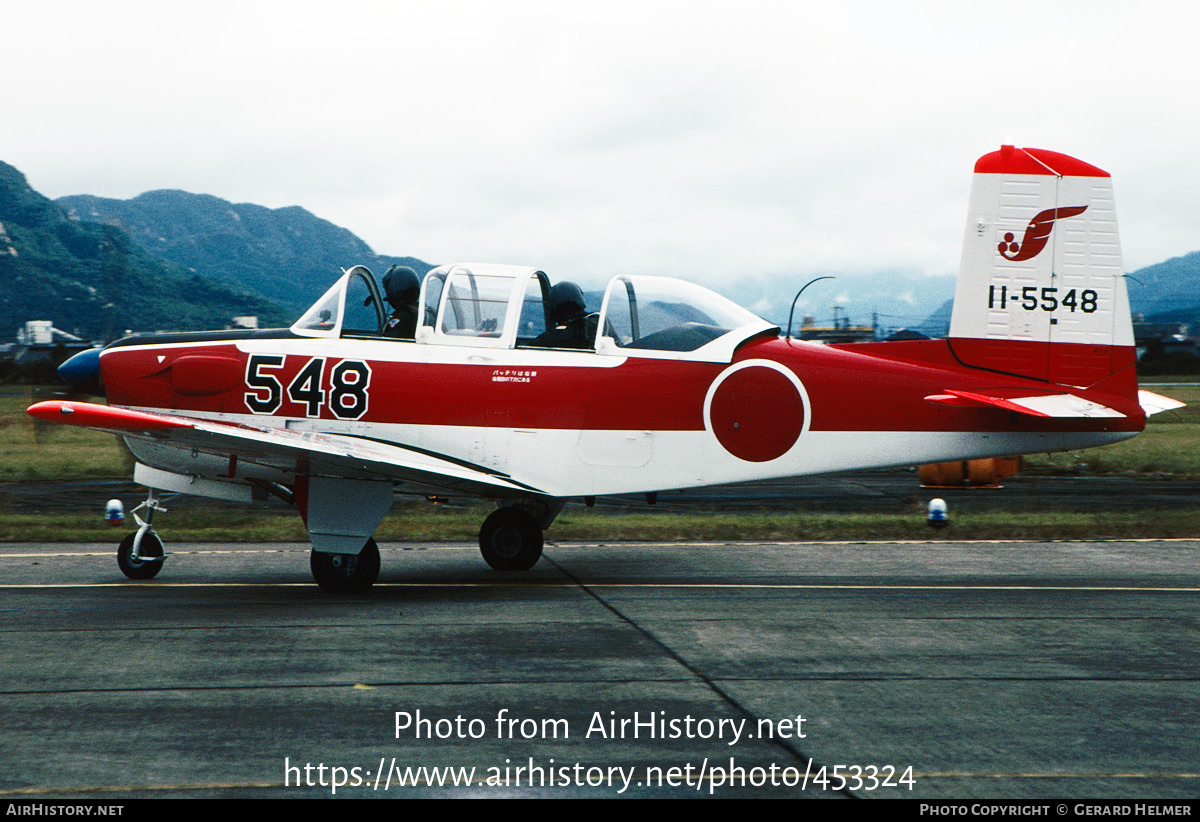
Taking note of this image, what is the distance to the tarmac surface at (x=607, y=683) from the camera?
14.6ft

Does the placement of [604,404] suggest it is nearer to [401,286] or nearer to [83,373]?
[401,286]

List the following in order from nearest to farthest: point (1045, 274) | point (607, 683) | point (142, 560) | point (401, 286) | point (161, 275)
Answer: point (607, 683) < point (1045, 274) < point (142, 560) < point (401, 286) < point (161, 275)

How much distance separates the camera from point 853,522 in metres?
14.1

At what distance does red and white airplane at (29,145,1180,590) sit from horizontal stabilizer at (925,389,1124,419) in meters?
Answer: 0.04

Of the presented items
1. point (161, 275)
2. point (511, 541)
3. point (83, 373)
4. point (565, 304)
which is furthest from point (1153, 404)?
point (161, 275)

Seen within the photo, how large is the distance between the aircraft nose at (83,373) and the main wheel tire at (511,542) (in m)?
4.02

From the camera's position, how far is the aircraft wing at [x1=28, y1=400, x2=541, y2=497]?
25.0 feet

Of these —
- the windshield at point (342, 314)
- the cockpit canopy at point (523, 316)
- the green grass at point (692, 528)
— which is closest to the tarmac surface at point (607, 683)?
the cockpit canopy at point (523, 316)

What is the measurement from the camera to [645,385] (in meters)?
9.34

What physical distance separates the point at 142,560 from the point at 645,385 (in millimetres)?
4908
